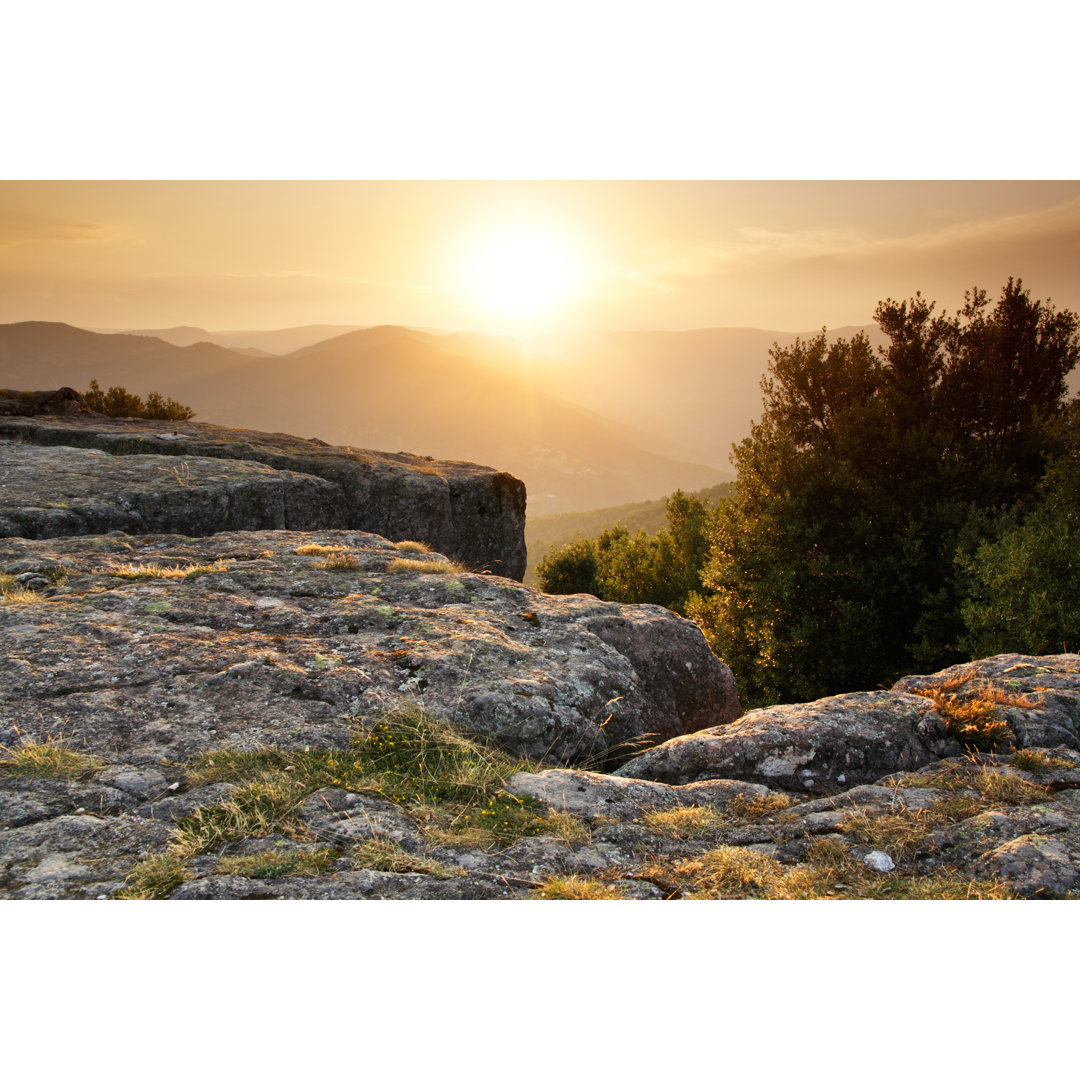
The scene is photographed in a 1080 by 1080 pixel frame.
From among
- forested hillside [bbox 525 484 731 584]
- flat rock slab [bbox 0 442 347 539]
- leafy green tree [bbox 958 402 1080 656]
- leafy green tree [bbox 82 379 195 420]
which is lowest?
forested hillside [bbox 525 484 731 584]

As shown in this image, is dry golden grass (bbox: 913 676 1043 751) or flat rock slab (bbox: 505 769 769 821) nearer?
flat rock slab (bbox: 505 769 769 821)

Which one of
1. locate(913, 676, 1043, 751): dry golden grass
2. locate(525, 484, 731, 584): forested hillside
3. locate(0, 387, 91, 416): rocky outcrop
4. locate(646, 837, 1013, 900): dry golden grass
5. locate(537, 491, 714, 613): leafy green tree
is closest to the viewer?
locate(646, 837, 1013, 900): dry golden grass

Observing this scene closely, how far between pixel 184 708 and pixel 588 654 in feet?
11.6

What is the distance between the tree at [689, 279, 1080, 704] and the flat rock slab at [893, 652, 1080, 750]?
1236 cm

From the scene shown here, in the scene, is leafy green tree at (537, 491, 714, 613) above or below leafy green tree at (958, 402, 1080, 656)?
below

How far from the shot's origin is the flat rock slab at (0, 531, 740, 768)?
482cm

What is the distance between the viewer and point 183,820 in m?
3.79

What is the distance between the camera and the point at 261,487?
1187 cm

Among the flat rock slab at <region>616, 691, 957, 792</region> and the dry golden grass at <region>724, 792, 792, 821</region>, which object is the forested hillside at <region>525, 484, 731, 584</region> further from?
the dry golden grass at <region>724, 792, 792, 821</region>

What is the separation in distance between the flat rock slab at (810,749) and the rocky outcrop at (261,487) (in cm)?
851

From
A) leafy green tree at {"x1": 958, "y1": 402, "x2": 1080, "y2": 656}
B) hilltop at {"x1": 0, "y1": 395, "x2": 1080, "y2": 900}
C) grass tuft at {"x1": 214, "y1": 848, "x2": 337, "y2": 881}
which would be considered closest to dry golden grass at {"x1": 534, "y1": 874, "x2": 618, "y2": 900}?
hilltop at {"x1": 0, "y1": 395, "x2": 1080, "y2": 900}

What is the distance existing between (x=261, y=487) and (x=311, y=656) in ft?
22.8

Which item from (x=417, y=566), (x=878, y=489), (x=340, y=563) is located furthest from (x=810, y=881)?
(x=878, y=489)

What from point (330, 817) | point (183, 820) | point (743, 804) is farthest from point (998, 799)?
point (183, 820)
